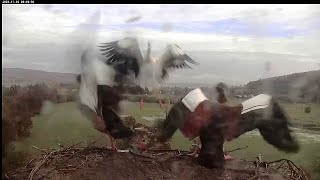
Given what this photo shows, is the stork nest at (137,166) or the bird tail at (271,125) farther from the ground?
the bird tail at (271,125)

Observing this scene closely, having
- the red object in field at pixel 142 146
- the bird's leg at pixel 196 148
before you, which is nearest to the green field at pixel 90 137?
the bird's leg at pixel 196 148

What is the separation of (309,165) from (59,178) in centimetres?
146

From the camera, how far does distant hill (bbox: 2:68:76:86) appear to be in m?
Answer: 2.57

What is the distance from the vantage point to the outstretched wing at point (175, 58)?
2.55 metres

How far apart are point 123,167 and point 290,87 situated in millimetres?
1073

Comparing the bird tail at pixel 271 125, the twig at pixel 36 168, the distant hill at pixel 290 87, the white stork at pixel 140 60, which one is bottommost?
the twig at pixel 36 168

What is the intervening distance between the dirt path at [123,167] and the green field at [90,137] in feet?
0.25

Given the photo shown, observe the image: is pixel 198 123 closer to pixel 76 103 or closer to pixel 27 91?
pixel 76 103

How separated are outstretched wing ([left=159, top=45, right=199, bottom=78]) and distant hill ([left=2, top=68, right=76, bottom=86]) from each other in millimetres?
535

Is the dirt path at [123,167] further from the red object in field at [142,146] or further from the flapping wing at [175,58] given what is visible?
the flapping wing at [175,58]

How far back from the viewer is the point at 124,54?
2.57 m

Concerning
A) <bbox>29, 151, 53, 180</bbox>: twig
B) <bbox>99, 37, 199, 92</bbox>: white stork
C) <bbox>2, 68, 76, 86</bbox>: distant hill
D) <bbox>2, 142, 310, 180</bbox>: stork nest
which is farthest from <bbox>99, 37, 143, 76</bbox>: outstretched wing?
<bbox>29, 151, 53, 180</bbox>: twig

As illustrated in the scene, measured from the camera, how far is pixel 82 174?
260cm

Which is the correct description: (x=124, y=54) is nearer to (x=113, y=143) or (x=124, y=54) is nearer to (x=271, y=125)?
(x=113, y=143)
